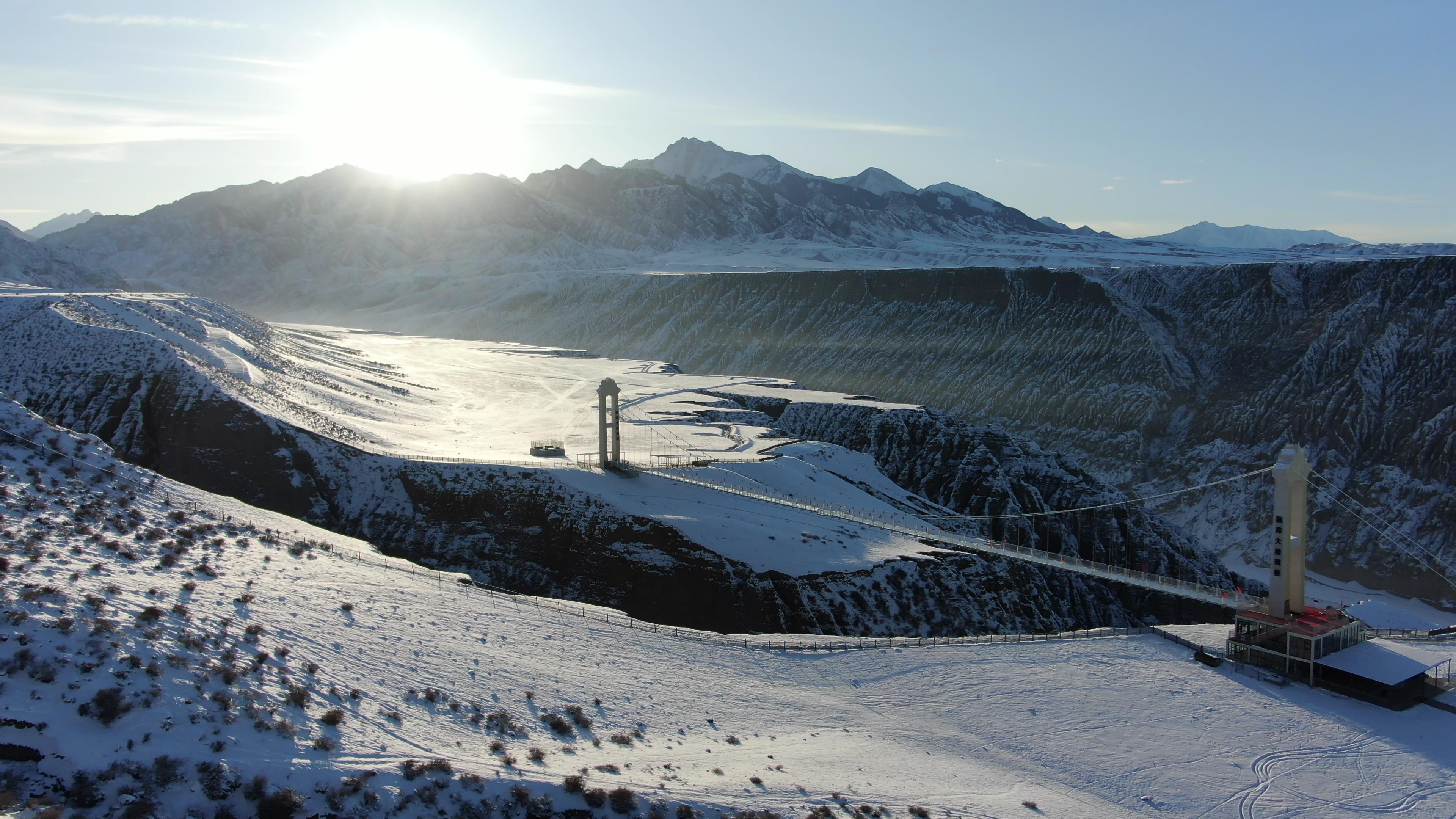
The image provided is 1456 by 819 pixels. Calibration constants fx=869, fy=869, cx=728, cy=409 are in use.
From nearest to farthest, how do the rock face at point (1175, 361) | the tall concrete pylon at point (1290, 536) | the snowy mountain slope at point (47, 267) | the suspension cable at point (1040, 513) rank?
1. the tall concrete pylon at point (1290, 536)
2. the suspension cable at point (1040, 513)
3. the rock face at point (1175, 361)
4. the snowy mountain slope at point (47, 267)

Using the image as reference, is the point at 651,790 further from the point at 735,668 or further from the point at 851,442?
the point at 851,442

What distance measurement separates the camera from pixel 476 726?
17.8 m

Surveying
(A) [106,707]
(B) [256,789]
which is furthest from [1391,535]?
(A) [106,707]

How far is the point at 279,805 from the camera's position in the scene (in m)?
13.4

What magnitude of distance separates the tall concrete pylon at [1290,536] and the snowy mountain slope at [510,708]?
10.5 ft

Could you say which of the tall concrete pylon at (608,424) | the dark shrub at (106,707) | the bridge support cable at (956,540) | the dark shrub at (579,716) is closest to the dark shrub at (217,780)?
the dark shrub at (106,707)

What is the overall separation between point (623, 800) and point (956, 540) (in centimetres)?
3114

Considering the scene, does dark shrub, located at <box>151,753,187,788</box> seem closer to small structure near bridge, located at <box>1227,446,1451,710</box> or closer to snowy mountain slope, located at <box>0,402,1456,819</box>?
snowy mountain slope, located at <box>0,402,1456,819</box>

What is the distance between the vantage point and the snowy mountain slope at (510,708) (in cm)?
1438

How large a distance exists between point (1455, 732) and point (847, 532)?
23.7 m

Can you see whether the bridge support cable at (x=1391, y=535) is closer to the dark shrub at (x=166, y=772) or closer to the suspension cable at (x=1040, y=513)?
the suspension cable at (x=1040, y=513)

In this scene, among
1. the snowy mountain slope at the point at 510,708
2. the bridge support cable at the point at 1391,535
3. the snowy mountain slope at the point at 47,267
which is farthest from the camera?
the snowy mountain slope at the point at 47,267

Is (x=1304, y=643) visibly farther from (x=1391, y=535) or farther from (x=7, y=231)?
(x=7, y=231)

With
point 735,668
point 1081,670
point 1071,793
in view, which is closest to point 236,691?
point 735,668
